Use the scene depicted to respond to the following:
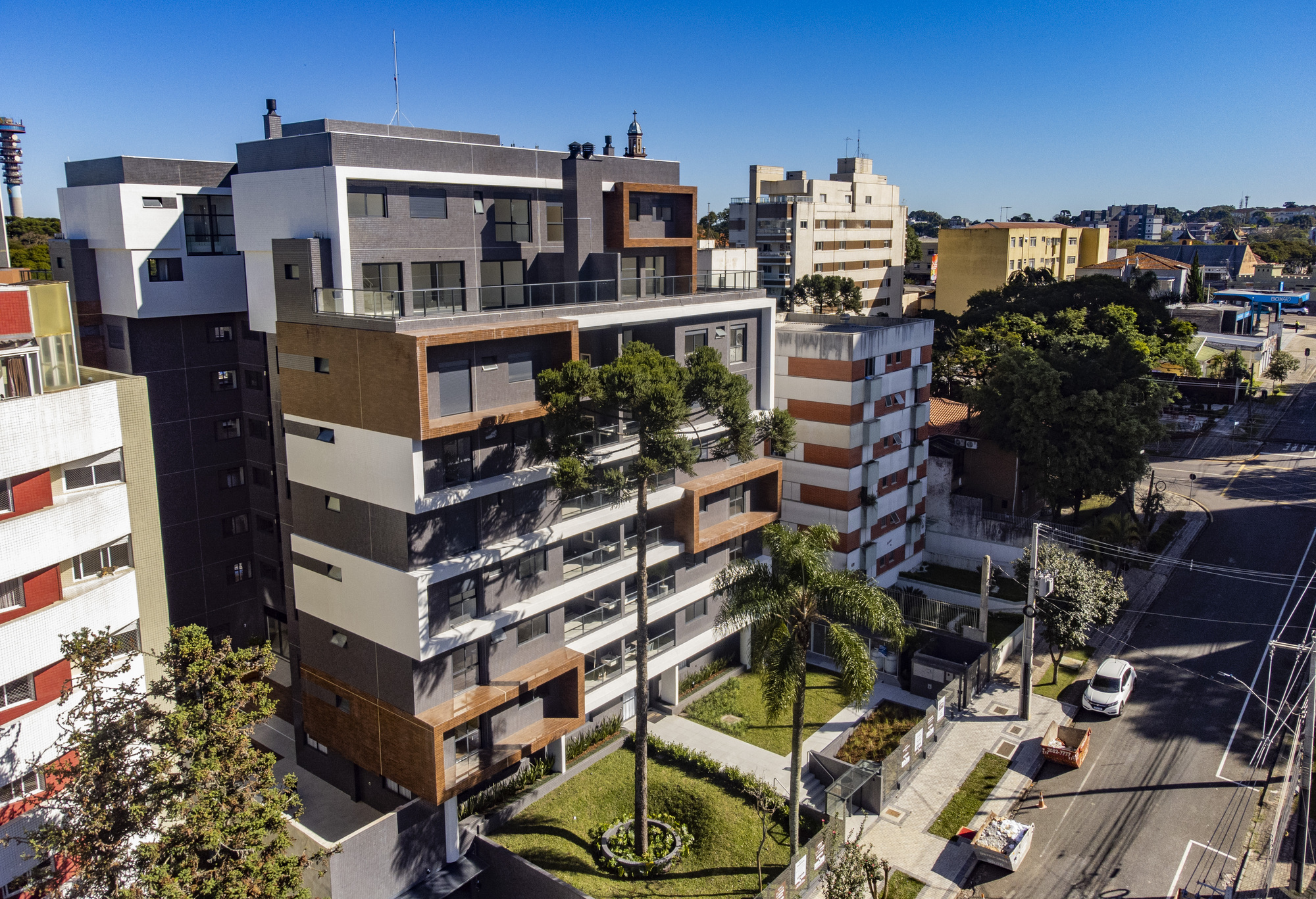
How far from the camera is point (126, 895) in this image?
1781 centimetres

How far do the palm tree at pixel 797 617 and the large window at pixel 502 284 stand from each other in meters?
12.2

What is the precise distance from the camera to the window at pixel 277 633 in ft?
111

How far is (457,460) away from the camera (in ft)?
87.7

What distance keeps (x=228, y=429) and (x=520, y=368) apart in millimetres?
12655

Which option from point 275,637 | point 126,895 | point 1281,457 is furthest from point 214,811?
point 1281,457

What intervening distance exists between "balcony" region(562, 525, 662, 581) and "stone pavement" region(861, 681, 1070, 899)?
39.5 feet

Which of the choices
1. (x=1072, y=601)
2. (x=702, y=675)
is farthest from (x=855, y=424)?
(x=702, y=675)

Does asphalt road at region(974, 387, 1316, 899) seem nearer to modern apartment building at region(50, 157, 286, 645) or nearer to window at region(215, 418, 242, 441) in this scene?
modern apartment building at region(50, 157, 286, 645)

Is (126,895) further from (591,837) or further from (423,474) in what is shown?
(591,837)

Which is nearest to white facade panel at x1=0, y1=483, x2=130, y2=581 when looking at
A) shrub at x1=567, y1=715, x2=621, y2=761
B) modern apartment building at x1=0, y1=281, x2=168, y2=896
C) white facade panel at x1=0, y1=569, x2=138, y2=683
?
modern apartment building at x1=0, y1=281, x2=168, y2=896

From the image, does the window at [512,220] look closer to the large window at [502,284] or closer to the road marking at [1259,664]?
the large window at [502,284]

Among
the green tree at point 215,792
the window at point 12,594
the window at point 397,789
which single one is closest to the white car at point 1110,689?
the window at point 397,789

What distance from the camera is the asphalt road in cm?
2684

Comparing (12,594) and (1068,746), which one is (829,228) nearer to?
(1068,746)
